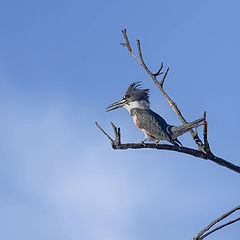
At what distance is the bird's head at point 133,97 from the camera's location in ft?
27.9

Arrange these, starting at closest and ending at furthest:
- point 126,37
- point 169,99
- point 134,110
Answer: point 169,99, point 126,37, point 134,110

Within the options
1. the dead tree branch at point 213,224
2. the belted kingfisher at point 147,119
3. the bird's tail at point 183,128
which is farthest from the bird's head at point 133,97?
the dead tree branch at point 213,224

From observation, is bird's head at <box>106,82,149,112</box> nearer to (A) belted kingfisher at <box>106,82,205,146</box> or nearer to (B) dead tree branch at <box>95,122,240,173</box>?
(A) belted kingfisher at <box>106,82,205,146</box>

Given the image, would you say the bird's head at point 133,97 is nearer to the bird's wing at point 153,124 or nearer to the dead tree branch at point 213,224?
the bird's wing at point 153,124

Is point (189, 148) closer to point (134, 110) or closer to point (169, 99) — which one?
point (169, 99)

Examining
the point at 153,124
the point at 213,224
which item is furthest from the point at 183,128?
the point at 213,224

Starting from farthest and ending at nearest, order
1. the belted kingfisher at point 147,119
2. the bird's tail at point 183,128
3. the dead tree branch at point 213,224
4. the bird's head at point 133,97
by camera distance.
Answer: the bird's head at point 133,97
the belted kingfisher at point 147,119
the bird's tail at point 183,128
the dead tree branch at point 213,224

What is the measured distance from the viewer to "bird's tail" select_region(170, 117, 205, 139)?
6013mm

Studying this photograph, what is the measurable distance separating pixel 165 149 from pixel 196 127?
73 centimetres

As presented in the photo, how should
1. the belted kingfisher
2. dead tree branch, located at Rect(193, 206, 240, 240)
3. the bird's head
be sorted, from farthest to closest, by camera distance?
the bird's head
the belted kingfisher
dead tree branch, located at Rect(193, 206, 240, 240)

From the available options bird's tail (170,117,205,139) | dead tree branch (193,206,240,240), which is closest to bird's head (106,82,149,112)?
bird's tail (170,117,205,139)

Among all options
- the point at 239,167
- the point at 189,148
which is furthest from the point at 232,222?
the point at 189,148

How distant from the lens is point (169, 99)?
6.28m

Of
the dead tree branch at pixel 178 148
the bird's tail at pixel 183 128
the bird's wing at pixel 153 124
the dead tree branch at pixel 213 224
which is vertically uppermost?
the bird's wing at pixel 153 124
